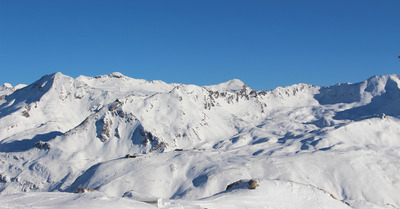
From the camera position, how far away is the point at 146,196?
181 feet

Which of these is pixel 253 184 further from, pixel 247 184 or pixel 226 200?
pixel 226 200

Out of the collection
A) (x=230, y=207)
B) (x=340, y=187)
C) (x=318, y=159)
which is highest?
(x=318, y=159)

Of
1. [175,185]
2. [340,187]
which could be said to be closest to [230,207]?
[175,185]

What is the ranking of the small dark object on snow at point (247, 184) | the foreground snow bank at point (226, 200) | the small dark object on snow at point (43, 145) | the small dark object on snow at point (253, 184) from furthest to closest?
the small dark object on snow at point (43, 145) < the small dark object on snow at point (247, 184) < the small dark object on snow at point (253, 184) < the foreground snow bank at point (226, 200)

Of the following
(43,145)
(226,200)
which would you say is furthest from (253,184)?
(43,145)

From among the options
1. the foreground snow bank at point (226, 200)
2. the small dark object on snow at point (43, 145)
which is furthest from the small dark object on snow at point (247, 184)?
the small dark object on snow at point (43, 145)

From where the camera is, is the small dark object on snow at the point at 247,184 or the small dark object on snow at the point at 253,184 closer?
the small dark object on snow at the point at 253,184

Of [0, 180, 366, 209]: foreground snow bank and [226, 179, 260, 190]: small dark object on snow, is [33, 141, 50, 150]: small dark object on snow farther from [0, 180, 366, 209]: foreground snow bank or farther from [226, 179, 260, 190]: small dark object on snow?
[0, 180, 366, 209]: foreground snow bank

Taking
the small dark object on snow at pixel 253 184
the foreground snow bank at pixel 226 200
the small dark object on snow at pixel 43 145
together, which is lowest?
the foreground snow bank at pixel 226 200

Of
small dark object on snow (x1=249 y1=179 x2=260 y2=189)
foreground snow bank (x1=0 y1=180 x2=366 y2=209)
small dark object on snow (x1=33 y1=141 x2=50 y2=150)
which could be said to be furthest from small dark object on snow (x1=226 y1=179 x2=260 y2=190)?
small dark object on snow (x1=33 y1=141 x2=50 y2=150)

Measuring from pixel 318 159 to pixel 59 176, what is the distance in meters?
105

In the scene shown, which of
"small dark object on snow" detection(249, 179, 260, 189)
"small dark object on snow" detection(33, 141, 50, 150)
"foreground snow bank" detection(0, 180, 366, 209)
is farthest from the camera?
"small dark object on snow" detection(33, 141, 50, 150)

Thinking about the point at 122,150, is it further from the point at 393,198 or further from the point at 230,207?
the point at 230,207

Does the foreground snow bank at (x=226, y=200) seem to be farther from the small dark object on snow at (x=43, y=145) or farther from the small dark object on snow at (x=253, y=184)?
the small dark object on snow at (x=43, y=145)
